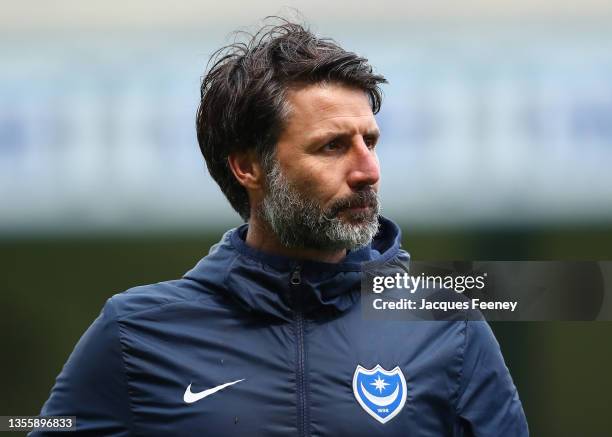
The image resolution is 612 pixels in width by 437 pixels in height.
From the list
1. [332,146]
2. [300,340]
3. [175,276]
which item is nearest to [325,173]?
[332,146]

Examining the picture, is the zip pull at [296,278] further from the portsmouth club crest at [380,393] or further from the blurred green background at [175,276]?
the blurred green background at [175,276]

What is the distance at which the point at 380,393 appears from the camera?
165cm

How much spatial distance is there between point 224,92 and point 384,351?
575 millimetres

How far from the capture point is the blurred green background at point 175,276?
435 cm

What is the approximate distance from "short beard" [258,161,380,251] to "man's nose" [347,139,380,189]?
0.02 metres

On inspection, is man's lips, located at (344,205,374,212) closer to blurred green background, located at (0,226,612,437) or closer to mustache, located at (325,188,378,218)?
mustache, located at (325,188,378,218)

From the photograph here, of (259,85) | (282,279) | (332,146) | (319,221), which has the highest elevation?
(259,85)

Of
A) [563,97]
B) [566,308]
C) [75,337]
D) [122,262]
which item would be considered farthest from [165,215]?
[566,308]

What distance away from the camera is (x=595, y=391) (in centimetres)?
449

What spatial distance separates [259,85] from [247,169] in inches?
6.3

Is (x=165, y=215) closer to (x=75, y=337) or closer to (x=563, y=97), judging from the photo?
(x=75, y=337)

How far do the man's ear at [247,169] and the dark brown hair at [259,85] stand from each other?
0.04 ft

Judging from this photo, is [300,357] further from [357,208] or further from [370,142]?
[370,142]

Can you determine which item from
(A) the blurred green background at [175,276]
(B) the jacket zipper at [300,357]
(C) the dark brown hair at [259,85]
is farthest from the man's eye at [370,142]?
(A) the blurred green background at [175,276]
